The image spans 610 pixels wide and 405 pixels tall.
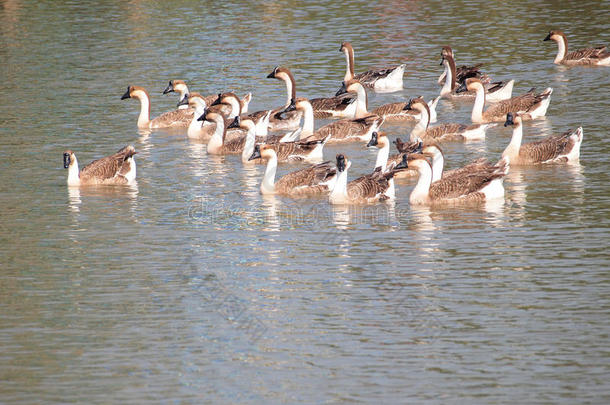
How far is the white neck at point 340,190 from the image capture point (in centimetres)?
1845

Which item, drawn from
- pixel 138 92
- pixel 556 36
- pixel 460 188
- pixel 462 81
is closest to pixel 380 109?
pixel 462 81

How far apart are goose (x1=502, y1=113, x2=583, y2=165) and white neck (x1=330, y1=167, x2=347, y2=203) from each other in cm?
405

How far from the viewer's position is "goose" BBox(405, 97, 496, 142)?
23.5m

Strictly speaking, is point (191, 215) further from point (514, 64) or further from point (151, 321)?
point (514, 64)

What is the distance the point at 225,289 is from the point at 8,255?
12.9ft

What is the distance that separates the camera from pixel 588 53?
3164 cm

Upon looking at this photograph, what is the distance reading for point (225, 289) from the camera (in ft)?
47.2

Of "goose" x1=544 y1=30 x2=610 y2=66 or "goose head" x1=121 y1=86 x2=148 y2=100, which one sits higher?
"goose" x1=544 y1=30 x2=610 y2=66

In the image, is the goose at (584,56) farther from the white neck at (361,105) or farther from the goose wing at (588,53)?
the white neck at (361,105)

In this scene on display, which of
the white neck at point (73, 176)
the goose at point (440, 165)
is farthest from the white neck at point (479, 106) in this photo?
the white neck at point (73, 176)

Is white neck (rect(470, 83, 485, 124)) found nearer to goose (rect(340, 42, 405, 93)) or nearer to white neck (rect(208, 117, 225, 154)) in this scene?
goose (rect(340, 42, 405, 93))

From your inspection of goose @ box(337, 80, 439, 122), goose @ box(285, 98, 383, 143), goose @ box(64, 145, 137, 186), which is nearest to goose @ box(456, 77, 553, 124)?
goose @ box(337, 80, 439, 122)

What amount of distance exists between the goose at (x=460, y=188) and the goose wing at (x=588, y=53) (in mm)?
14059

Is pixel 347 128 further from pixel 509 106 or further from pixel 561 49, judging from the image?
pixel 561 49
